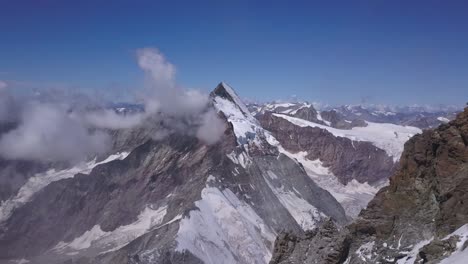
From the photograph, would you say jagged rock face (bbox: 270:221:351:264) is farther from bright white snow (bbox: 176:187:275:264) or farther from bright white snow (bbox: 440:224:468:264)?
bright white snow (bbox: 176:187:275:264)

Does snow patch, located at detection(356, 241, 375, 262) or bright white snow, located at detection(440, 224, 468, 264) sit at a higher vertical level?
snow patch, located at detection(356, 241, 375, 262)

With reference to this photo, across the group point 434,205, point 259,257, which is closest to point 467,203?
point 434,205

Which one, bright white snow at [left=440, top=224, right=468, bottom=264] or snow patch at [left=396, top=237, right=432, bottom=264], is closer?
bright white snow at [left=440, top=224, right=468, bottom=264]

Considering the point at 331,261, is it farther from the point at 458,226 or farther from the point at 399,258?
the point at 458,226

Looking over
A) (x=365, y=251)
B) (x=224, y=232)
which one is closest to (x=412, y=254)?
(x=365, y=251)

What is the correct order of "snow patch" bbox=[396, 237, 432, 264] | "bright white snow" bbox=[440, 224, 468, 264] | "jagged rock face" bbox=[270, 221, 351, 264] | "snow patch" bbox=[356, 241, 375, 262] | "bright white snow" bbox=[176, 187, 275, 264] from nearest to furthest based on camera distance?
"bright white snow" bbox=[440, 224, 468, 264] → "snow patch" bbox=[396, 237, 432, 264] → "snow patch" bbox=[356, 241, 375, 262] → "jagged rock face" bbox=[270, 221, 351, 264] → "bright white snow" bbox=[176, 187, 275, 264]

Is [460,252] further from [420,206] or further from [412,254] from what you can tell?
[420,206]

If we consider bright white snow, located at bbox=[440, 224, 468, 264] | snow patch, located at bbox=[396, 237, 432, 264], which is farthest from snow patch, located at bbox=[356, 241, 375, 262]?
bright white snow, located at bbox=[440, 224, 468, 264]

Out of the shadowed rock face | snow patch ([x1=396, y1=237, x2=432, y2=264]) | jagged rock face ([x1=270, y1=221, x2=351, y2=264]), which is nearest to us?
snow patch ([x1=396, y1=237, x2=432, y2=264])

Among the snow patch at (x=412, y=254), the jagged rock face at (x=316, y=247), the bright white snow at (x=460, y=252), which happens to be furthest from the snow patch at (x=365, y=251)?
the bright white snow at (x=460, y=252)

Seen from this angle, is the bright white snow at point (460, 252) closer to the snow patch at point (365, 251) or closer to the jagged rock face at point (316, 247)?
the snow patch at point (365, 251)
